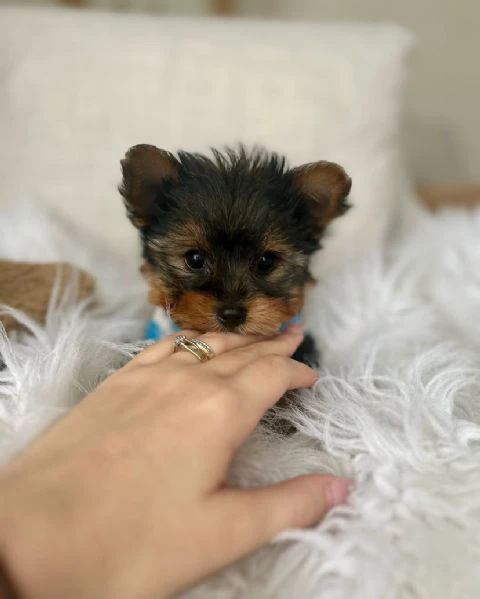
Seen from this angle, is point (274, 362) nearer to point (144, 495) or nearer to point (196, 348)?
point (196, 348)

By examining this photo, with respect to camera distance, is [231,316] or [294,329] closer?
[231,316]

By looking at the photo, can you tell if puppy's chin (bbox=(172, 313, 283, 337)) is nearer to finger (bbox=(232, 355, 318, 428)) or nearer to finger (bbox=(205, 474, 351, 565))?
finger (bbox=(232, 355, 318, 428))

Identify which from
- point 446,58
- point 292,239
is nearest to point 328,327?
point 292,239

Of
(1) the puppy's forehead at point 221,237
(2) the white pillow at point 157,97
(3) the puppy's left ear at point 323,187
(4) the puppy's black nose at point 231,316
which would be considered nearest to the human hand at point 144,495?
(4) the puppy's black nose at point 231,316

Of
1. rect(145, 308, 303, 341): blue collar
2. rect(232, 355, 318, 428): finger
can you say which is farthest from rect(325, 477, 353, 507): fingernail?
rect(145, 308, 303, 341): blue collar

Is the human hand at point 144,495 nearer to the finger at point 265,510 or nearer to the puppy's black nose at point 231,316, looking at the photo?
the finger at point 265,510

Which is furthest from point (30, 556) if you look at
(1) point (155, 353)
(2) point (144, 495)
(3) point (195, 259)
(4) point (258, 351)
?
(3) point (195, 259)
